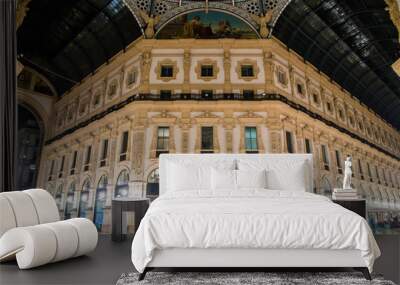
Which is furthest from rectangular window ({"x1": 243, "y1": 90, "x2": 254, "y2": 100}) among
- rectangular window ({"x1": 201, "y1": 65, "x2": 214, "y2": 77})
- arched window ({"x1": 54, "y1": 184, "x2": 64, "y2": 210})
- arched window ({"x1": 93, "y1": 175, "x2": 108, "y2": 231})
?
arched window ({"x1": 54, "y1": 184, "x2": 64, "y2": 210})

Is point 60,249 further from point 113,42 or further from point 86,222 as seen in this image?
point 113,42

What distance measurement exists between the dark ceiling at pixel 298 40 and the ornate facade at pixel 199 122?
0.64ft

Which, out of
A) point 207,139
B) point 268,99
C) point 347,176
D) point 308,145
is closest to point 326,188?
point 347,176

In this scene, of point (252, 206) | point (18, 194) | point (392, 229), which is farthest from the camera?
point (392, 229)

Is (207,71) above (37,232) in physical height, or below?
above

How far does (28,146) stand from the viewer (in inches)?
207

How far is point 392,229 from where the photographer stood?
5.04 m

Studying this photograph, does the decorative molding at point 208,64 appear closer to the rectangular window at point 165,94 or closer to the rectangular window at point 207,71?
the rectangular window at point 207,71

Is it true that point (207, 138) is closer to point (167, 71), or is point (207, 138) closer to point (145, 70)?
point (167, 71)

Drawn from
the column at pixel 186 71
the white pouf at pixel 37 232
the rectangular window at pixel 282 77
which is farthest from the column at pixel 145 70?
the white pouf at pixel 37 232

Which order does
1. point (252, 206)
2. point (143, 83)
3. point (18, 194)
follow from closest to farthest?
point (252, 206), point (18, 194), point (143, 83)

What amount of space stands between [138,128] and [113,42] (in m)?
1.55

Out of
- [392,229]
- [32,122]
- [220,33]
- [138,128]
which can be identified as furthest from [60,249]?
[392,229]

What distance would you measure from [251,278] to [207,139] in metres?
2.69
